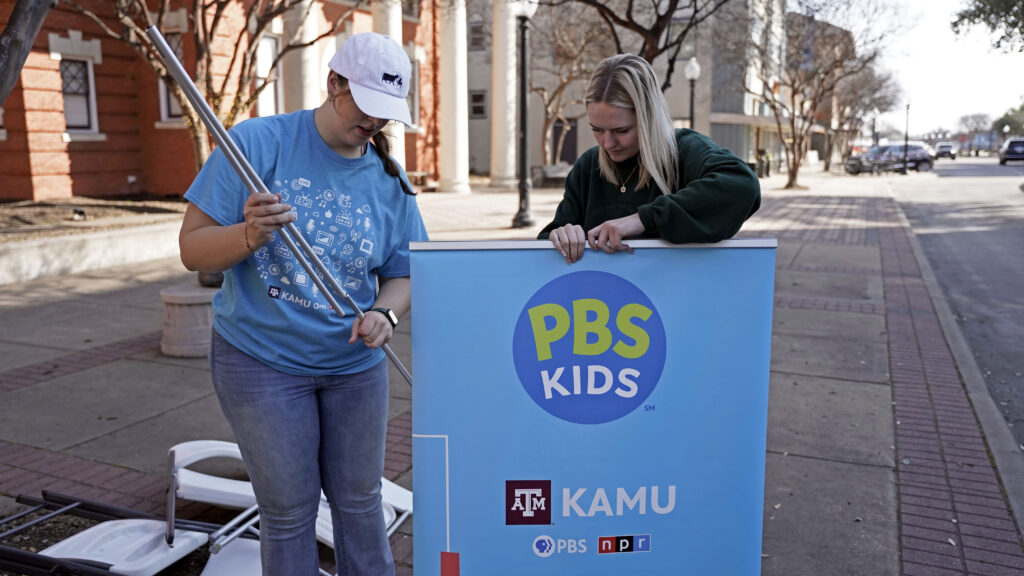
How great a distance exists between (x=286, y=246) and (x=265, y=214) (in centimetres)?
25

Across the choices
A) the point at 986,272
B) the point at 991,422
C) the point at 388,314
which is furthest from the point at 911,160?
the point at 388,314

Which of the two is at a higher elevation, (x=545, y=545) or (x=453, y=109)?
(x=453, y=109)

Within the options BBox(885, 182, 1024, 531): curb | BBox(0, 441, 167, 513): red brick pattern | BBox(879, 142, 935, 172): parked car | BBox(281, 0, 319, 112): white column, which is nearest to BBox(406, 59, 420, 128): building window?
BBox(281, 0, 319, 112): white column

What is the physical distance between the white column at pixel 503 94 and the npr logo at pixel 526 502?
2317 cm

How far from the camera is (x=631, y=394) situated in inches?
89.7

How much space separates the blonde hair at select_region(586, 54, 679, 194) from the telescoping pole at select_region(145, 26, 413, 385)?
882 millimetres

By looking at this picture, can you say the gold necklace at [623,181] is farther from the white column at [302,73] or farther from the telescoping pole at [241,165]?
the white column at [302,73]

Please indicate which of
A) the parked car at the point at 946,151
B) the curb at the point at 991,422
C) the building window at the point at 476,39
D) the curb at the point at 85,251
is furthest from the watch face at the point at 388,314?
the parked car at the point at 946,151

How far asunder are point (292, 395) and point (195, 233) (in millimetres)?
522

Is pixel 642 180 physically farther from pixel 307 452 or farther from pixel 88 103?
pixel 88 103

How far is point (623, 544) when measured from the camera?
7.61ft

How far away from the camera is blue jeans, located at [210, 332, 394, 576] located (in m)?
2.35

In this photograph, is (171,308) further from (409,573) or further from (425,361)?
(425,361)

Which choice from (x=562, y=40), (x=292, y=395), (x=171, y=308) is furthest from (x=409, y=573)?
(x=562, y=40)
